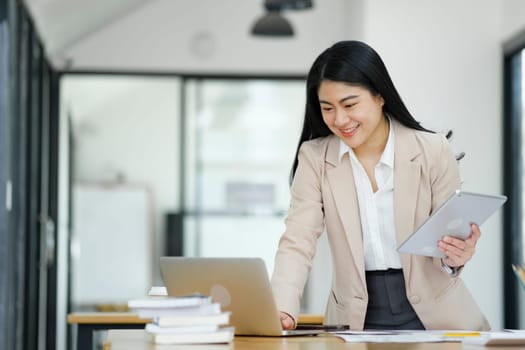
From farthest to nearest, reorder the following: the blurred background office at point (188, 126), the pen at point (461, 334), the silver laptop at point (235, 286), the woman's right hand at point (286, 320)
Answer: the blurred background office at point (188, 126)
the woman's right hand at point (286, 320)
the pen at point (461, 334)
the silver laptop at point (235, 286)

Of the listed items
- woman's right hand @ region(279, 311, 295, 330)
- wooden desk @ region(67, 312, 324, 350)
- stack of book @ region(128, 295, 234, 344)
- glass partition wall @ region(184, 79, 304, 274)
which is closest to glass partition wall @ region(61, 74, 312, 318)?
glass partition wall @ region(184, 79, 304, 274)

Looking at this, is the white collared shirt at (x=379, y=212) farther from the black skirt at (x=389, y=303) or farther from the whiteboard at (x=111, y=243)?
the whiteboard at (x=111, y=243)

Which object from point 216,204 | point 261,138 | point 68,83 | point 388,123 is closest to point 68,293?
point 216,204

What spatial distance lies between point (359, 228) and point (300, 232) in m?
0.16

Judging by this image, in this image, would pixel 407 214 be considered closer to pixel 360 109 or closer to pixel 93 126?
pixel 360 109

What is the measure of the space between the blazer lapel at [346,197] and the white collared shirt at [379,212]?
2 centimetres

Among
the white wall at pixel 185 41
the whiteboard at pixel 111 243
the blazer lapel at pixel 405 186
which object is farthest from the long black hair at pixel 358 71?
the whiteboard at pixel 111 243

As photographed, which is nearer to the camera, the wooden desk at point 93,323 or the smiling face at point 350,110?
the smiling face at point 350,110

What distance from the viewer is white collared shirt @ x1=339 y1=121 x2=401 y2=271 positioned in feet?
9.21

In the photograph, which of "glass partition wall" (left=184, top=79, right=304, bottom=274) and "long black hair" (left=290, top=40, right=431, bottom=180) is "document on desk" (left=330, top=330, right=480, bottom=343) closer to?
"long black hair" (left=290, top=40, right=431, bottom=180)

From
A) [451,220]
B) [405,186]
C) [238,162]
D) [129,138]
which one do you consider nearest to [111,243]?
[129,138]

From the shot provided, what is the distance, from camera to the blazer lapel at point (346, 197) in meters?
2.77

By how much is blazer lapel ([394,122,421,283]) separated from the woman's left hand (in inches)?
7.5

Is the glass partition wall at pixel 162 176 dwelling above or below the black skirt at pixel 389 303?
above
